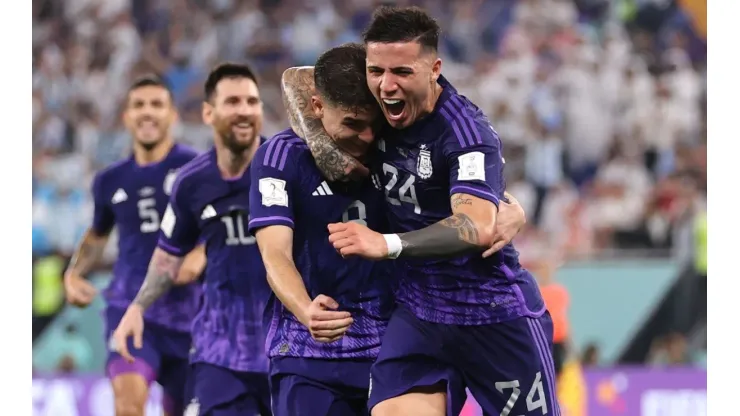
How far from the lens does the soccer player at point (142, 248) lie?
7.22m

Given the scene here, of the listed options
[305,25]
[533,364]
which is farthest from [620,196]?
[533,364]

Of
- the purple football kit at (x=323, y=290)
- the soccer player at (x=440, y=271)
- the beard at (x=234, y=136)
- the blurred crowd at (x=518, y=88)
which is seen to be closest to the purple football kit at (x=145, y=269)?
the beard at (x=234, y=136)

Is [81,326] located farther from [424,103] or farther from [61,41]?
[424,103]

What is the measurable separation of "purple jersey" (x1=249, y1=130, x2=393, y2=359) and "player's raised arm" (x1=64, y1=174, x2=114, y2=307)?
10.7 ft

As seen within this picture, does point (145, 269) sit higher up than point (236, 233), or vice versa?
point (236, 233)

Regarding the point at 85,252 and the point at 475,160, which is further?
the point at 85,252

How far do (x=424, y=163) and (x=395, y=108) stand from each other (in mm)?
240

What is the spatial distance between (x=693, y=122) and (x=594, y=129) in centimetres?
127

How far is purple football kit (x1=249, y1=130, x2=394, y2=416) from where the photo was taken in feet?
15.1

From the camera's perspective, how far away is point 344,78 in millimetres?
4430

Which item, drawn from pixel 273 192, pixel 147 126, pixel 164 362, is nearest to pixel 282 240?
pixel 273 192

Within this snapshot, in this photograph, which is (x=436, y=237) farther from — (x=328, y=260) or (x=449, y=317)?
(x=328, y=260)

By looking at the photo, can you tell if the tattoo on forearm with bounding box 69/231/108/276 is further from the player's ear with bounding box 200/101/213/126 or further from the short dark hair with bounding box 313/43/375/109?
the short dark hair with bounding box 313/43/375/109

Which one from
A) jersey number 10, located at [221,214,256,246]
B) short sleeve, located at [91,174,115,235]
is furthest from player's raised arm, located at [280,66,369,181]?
short sleeve, located at [91,174,115,235]
